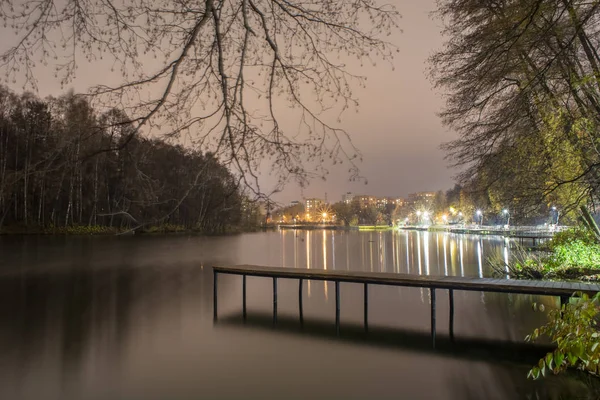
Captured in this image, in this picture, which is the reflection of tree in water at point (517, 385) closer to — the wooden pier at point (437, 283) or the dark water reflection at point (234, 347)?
the dark water reflection at point (234, 347)

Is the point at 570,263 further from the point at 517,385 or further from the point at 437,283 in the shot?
the point at 517,385

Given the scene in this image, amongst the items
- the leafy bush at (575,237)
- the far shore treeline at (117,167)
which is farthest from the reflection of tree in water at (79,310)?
the leafy bush at (575,237)

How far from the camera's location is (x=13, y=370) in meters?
8.05

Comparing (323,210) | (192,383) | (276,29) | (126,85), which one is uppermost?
(276,29)

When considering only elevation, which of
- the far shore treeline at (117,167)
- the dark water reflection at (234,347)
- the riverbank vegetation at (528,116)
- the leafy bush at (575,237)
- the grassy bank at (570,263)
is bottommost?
the dark water reflection at (234,347)

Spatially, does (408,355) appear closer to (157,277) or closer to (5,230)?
(157,277)

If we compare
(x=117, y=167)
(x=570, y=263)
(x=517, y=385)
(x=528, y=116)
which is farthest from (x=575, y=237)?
(x=117, y=167)

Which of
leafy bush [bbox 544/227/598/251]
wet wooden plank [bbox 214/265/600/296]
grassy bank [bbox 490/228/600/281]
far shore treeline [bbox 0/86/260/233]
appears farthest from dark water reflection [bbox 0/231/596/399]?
leafy bush [bbox 544/227/598/251]

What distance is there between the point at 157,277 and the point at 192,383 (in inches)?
527

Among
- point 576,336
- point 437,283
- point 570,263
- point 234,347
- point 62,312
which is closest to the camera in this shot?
point 576,336

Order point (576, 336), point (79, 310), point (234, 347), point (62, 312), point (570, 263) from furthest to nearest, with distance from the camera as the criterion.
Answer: point (570, 263) → point (79, 310) → point (62, 312) → point (234, 347) → point (576, 336)

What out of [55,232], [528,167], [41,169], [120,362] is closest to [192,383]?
[120,362]

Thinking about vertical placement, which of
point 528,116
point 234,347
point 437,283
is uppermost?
point 528,116

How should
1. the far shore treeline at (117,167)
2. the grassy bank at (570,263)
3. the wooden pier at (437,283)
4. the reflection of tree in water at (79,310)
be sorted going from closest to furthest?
the far shore treeline at (117,167)
the wooden pier at (437,283)
the reflection of tree in water at (79,310)
the grassy bank at (570,263)
